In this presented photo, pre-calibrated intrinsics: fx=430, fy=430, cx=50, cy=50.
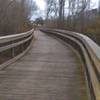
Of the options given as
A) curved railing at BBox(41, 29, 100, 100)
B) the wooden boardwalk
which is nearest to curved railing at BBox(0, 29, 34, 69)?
the wooden boardwalk

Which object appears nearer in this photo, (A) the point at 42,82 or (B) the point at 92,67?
(B) the point at 92,67

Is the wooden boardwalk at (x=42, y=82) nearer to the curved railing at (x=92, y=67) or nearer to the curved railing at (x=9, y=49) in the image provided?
the curved railing at (x=9, y=49)

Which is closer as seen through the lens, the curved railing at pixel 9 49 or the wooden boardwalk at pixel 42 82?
the wooden boardwalk at pixel 42 82

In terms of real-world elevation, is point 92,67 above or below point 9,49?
above

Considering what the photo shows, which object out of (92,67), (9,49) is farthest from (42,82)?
(9,49)

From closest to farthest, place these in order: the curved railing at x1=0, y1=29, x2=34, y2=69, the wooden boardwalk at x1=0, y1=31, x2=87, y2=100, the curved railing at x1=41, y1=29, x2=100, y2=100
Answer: the curved railing at x1=41, y1=29, x2=100, y2=100 < the wooden boardwalk at x1=0, y1=31, x2=87, y2=100 < the curved railing at x1=0, y1=29, x2=34, y2=69

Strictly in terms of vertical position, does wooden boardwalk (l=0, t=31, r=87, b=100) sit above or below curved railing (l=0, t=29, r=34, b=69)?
below

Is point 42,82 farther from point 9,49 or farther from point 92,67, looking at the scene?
point 9,49

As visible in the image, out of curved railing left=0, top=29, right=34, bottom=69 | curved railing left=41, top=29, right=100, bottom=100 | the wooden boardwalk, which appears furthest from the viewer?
curved railing left=0, top=29, right=34, bottom=69

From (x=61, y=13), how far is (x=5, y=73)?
48.5 m

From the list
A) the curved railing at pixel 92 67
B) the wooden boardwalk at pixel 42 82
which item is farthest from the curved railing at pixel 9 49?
the curved railing at pixel 92 67

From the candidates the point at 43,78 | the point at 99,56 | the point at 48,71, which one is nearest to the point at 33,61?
the point at 48,71

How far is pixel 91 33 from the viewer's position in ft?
114

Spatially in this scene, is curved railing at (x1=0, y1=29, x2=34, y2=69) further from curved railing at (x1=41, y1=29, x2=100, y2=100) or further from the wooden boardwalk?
curved railing at (x1=41, y1=29, x2=100, y2=100)
